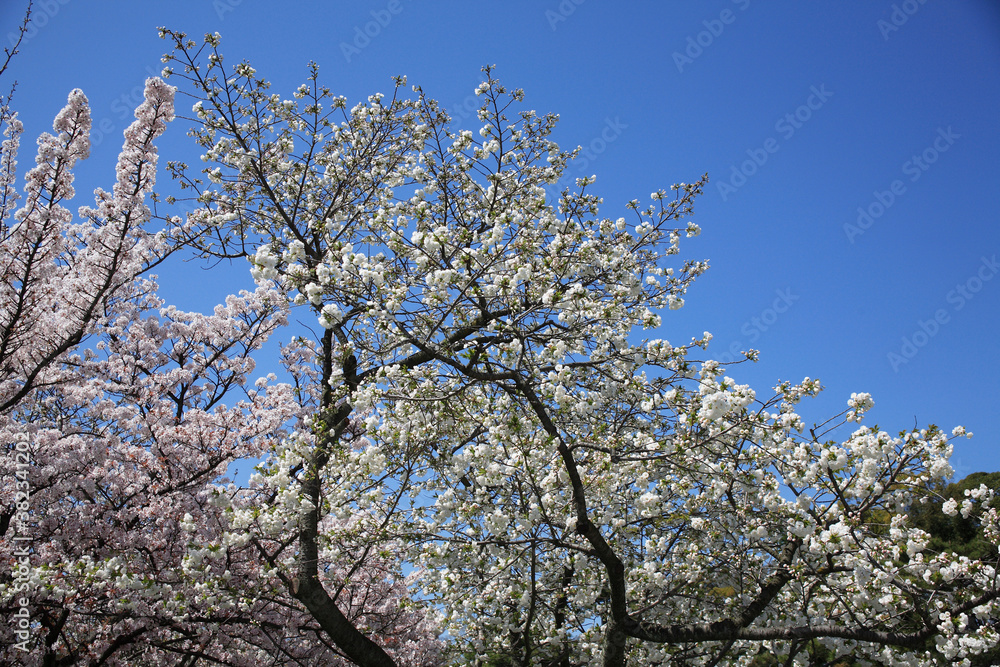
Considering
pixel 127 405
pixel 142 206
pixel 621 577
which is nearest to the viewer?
pixel 621 577

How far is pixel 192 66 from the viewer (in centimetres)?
740

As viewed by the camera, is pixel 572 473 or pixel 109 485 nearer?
pixel 572 473

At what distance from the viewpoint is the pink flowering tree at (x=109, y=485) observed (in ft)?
20.7

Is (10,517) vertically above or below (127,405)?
below

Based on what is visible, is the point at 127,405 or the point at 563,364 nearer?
the point at 563,364

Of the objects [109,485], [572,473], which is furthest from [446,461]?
[109,485]

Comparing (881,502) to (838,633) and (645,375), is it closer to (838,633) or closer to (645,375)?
(838,633)

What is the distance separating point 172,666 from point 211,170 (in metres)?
7.57

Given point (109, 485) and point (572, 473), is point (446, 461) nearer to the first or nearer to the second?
point (572, 473)

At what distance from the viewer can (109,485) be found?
7664 mm

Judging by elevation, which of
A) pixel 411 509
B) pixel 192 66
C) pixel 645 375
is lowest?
pixel 411 509

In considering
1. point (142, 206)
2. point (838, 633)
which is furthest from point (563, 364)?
point (142, 206)

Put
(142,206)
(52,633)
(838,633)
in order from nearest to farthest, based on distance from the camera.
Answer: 1. (838,633)
2. (142,206)
3. (52,633)

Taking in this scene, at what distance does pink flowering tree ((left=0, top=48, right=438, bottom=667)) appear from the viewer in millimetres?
6305
